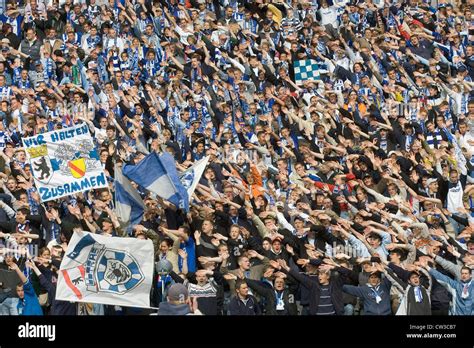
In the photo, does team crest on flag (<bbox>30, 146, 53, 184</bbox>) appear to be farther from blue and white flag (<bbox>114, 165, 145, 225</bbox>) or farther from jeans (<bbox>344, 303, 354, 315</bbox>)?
jeans (<bbox>344, 303, 354, 315</bbox>)

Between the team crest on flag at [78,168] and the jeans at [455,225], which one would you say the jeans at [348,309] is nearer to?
the jeans at [455,225]

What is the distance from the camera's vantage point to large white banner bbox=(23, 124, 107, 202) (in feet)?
101

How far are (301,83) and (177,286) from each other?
12940 millimetres

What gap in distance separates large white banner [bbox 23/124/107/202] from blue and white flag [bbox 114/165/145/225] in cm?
29

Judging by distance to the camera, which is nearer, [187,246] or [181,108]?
[187,246]

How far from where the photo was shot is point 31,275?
94.6 ft

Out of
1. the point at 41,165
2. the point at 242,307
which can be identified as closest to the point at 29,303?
the point at 242,307

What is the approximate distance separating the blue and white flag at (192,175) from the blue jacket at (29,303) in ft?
12.6

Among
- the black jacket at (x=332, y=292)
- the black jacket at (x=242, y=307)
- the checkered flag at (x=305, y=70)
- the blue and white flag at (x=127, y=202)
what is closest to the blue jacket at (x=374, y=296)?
the black jacket at (x=332, y=292)

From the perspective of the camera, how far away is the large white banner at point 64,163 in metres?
30.8

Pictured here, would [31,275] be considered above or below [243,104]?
below

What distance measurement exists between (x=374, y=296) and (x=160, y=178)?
15.3 ft

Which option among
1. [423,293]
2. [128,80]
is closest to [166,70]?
[128,80]
